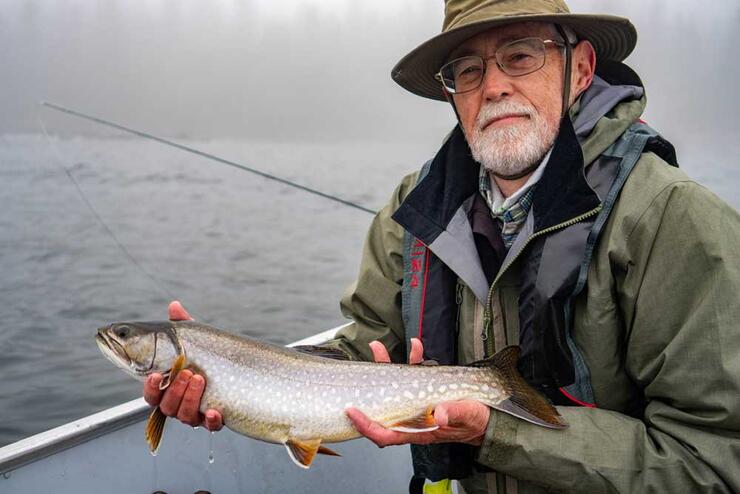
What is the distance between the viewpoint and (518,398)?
2424mm

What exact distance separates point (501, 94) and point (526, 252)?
698mm

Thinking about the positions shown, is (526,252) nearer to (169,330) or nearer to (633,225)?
(633,225)

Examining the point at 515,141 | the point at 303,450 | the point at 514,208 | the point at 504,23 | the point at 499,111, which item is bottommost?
the point at 303,450

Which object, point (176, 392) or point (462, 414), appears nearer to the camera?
point (462, 414)

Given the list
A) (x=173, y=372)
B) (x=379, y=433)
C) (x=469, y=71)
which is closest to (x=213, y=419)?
(x=173, y=372)

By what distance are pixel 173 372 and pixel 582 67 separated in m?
2.13

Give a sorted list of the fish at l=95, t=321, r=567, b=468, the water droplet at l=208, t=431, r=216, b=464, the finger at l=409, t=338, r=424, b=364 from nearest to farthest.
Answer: the fish at l=95, t=321, r=567, b=468 < the finger at l=409, t=338, r=424, b=364 < the water droplet at l=208, t=431, r=216, b=464

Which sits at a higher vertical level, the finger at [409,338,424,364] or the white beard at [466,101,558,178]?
the white beard at [466,101,558,178]

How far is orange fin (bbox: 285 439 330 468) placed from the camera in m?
2.51

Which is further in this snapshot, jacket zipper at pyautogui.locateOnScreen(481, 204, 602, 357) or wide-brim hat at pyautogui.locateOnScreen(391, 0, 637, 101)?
wide-brim hat at pyautogui.locateOnScreen(391, 0, 637, 101)

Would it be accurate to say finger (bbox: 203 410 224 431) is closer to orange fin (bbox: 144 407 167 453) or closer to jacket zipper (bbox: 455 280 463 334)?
orange fin (bbox: 144 407 167 453)

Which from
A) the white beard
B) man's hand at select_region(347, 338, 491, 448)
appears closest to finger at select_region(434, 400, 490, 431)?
man's hand at select_region(347, 338, 491, 448)

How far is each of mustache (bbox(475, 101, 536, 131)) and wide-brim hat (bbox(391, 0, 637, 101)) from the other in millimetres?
322

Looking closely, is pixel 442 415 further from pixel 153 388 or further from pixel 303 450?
pixel 153 388
